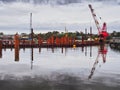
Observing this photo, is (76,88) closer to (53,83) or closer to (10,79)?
(53,83)

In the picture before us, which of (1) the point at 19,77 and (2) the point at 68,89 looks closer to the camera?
(2) the point at 68,89

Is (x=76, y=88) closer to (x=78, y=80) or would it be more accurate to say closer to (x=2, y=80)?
(x=78, y=80)

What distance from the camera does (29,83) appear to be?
53156mm

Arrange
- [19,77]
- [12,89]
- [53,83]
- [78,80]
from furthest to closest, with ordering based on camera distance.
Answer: [19,77] → [78,80] → [53,83] → [12,89]

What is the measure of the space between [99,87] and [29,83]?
34.9 ft

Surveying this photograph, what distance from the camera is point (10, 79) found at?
189ft

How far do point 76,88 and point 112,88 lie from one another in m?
4.90

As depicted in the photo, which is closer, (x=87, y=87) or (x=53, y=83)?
(x=87, y=87)

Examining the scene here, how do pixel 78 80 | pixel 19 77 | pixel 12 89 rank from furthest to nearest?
1. pixel 19 77
2. pixel 78 80
3. pixel 12 89

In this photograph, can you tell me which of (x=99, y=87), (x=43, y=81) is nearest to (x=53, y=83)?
(x=43, y=81)

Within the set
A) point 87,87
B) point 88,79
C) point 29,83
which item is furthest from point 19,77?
point 87,87

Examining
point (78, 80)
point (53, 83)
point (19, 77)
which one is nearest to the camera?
point (53, 83)

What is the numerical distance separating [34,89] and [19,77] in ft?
41.4

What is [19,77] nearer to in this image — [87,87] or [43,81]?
[43,81]
